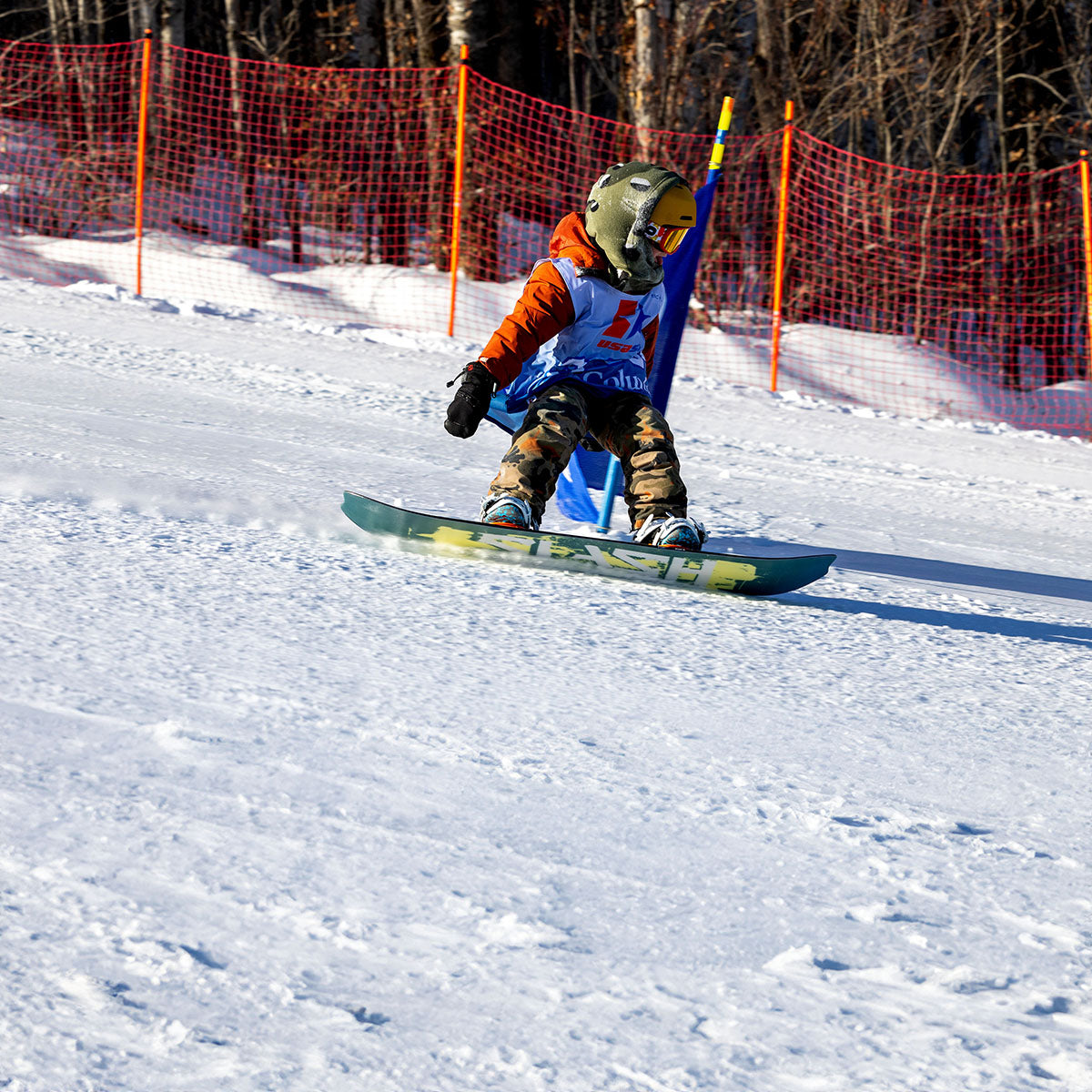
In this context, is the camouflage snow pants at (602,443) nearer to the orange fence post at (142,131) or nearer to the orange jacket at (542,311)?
the orange jacket at (542,311)

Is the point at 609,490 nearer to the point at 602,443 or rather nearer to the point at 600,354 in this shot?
the point at 602,443

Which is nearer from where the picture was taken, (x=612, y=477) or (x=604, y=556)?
(x=604, y=556)

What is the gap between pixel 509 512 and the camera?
11.5ft

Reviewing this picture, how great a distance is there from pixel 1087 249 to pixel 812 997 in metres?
8.37

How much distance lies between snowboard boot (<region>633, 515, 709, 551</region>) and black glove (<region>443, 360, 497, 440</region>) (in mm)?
583

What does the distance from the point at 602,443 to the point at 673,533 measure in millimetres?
540

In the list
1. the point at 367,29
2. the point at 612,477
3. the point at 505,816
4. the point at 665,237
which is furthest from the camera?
the point at 367,29

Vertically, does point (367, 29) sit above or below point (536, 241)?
above

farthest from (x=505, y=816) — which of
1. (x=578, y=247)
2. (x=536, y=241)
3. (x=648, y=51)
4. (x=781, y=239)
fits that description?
(x=536, y=241)

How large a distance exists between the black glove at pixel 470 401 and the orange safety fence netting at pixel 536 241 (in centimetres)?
505

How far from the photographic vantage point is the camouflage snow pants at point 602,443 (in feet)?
11.8

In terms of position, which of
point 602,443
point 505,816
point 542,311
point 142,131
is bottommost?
point 505,816

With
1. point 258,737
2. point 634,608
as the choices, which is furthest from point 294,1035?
point 634,608

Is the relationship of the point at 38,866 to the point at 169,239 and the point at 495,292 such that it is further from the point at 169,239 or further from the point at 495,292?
the point at 169,239
